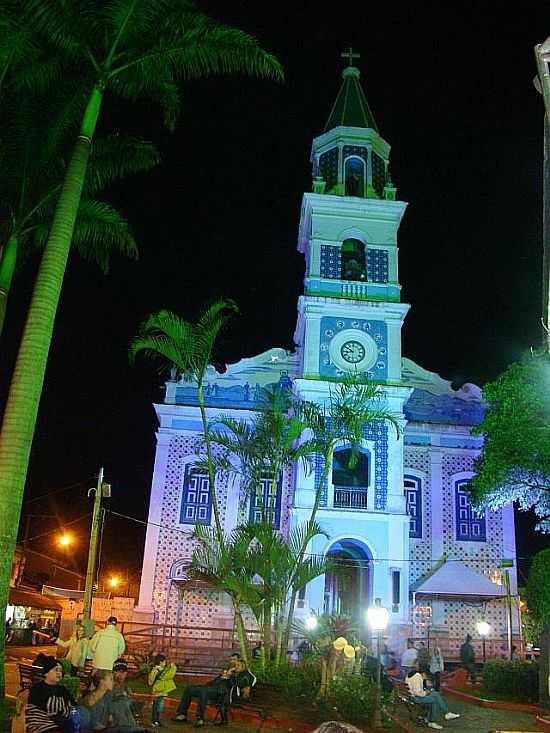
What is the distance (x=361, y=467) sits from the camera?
25.4 metres

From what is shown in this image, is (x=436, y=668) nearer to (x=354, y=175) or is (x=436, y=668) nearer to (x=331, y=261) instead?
(x=331, y=261)

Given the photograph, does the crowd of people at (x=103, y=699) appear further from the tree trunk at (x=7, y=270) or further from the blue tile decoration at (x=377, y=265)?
the blue tile decoration at (x=377, y=265)

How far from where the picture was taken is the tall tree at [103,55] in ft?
38.9

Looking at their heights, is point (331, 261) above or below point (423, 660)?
above

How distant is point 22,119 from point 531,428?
1270cm

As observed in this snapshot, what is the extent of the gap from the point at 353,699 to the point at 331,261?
17842 millimetres

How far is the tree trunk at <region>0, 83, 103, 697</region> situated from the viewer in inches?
382

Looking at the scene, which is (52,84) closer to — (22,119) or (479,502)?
(22,119)

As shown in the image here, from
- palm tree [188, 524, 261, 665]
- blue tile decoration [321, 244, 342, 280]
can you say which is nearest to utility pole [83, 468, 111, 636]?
palm tree [188, 524, 261, 665]

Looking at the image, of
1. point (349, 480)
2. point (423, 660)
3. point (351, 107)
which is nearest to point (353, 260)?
point (351, 107)

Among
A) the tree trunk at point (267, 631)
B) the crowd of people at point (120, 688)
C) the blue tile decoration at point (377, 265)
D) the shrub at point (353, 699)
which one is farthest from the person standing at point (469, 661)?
the blue tile decoration at point (377, 265)

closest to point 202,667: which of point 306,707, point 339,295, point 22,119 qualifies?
point 306,707

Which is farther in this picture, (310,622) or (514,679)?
(310,622)

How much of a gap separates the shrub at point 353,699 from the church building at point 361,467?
1014 centimetres
